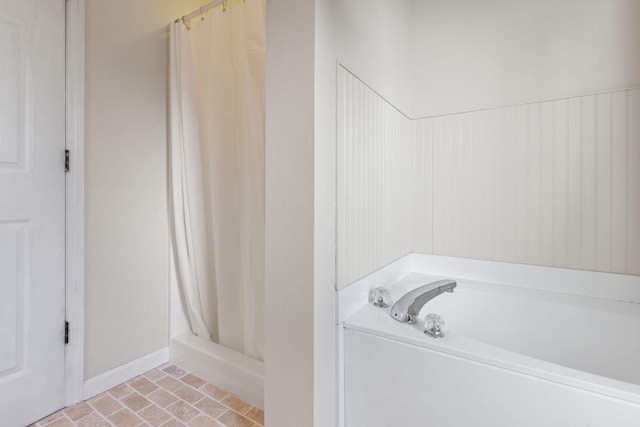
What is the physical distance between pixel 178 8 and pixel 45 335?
6.60ft

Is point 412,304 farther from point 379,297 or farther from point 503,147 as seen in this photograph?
Result: point 503,147

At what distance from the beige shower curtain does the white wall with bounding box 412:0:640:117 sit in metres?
1.05

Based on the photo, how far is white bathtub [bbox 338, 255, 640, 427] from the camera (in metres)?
0.89

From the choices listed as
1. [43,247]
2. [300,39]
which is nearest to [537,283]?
[300,39]

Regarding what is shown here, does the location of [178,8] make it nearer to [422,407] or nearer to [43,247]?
[43,247]

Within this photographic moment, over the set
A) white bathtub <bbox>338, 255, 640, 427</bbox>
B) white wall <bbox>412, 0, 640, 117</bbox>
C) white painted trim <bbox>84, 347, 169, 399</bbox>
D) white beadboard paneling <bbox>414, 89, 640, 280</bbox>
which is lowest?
white painted trim <bbox>84, 347, 169, 399</bbox>

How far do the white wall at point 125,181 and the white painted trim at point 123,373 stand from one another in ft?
0.12

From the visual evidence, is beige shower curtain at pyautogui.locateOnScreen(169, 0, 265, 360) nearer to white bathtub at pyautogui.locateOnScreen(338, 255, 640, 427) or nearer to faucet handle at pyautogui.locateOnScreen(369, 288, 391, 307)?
faucet handle at pyautogui.locateOnScreen(369, 288, 391, 307)

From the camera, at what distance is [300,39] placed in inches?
40.4

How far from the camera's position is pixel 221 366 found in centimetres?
167

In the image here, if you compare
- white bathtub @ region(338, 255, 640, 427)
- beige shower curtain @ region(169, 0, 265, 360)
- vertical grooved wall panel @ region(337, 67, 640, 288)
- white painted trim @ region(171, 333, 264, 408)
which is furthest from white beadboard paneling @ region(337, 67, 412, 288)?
white painted trim @ region(171, 333, 264, 408)

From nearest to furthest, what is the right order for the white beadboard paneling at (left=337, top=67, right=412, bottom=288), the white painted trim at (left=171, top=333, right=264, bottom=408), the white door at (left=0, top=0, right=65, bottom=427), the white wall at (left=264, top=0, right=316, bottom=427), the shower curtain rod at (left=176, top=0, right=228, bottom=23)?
the white wall at (left=264, top=0, right=316, bottom=427)
the white beadboard paneling at (left=337, top=67, right=412, bottom=288)
the white door at (left=0, top=0, right=65, bottom=427)
the white painted trim at (left=171, top=333, right=264, bottom=408)
the shower curtain rod at (left=176, top=0, right=228, bottom=23)

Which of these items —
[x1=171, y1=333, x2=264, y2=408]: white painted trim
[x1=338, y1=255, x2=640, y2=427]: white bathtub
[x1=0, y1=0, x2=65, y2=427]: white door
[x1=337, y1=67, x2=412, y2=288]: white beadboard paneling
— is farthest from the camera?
[x1=171, y1=333, x2=264, y2=408]: white painted trim

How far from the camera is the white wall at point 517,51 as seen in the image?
4.82ft
